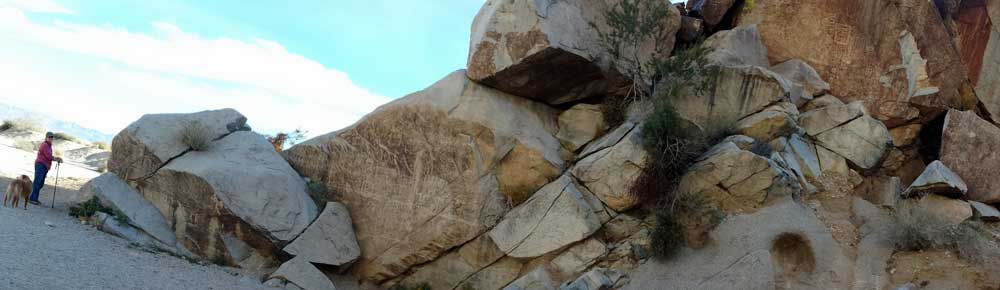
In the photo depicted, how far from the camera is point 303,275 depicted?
10352mm

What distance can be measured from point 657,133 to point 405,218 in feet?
15.0

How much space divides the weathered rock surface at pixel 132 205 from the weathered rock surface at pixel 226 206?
136mm

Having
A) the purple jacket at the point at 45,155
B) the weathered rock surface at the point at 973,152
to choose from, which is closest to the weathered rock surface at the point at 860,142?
the weathered rock surface at the point at 973,152

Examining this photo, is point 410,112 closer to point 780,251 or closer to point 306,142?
point 306,142

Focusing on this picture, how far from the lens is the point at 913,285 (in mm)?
8695

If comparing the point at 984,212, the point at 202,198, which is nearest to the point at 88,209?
the point at 202,198

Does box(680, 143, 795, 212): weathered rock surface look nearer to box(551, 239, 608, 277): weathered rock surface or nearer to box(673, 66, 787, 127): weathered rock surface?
box(673, 66, 787, 127): weathered rock surface

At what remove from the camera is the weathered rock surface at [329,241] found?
10.9 metres

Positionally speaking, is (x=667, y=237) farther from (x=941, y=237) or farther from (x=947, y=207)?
(x=947, y=207)

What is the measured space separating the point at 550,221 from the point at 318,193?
4257 mm

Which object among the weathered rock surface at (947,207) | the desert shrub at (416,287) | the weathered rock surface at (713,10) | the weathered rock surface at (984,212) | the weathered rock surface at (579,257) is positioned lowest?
the desert shrub at (416,287)

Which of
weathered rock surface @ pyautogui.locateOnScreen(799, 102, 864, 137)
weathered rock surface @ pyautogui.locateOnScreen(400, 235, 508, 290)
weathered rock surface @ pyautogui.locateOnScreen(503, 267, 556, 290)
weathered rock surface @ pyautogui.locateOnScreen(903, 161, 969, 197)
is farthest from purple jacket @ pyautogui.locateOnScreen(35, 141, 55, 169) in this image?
weathered rock surface @ pyautogui.locateOnScreen(903, 161, 969, 197)

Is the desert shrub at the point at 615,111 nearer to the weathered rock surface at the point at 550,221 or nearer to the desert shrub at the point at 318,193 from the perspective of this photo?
the weathered rock surface at the point at 550,221

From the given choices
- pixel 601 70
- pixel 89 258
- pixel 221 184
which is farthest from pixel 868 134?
pixel 89 258
